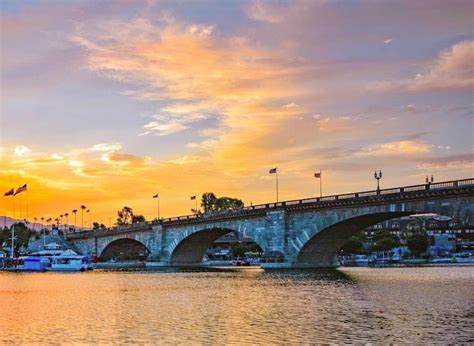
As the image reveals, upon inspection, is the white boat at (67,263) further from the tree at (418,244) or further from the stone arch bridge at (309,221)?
the tree at (418,244)

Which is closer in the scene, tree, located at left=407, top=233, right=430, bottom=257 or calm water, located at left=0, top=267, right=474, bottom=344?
calm water, located at left=0, top=267, right=474, bottom=344

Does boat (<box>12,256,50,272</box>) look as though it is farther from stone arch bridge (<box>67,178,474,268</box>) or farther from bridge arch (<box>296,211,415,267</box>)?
bridge arch (<box>296,211,415,267</box>)

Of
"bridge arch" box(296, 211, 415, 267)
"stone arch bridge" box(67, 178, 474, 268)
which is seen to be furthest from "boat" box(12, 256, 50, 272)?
"bridge arch" box(296, 211, 415, 267)

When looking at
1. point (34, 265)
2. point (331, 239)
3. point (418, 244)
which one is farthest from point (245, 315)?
point (418, 244)

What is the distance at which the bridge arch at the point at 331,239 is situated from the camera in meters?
95.1

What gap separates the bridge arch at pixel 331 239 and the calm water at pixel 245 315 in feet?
95.4

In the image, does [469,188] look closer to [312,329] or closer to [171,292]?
[171,292]

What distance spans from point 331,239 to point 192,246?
49494 mm

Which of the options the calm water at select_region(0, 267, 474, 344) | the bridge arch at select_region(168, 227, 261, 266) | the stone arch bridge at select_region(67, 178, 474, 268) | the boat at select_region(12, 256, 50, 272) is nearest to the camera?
the calm water at select_region(0, 267, 474, 344)

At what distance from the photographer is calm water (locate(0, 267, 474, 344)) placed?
33.8m

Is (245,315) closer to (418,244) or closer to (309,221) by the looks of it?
(309,221)

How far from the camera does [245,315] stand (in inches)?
1667

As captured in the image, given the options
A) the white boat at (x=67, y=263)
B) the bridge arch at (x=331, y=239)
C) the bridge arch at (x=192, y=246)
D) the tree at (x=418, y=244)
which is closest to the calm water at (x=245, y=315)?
the bridge arch at (x=331, y=239)

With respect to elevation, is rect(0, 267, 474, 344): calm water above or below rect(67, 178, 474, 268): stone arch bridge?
below
